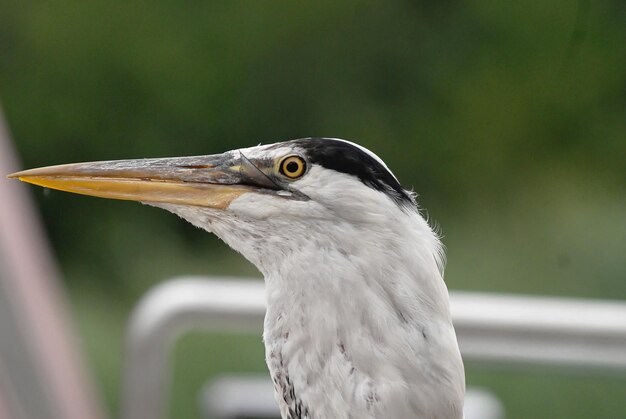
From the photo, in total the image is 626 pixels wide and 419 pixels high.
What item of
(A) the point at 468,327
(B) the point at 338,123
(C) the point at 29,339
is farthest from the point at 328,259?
(B) the point at 338,123

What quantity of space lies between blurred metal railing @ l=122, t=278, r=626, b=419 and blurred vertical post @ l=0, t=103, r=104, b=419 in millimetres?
124

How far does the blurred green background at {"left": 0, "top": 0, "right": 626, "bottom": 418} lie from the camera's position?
7.04ft

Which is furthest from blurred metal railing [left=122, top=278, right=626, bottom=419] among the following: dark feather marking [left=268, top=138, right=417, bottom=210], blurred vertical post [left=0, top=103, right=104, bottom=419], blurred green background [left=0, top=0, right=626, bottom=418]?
blurred green background [left=0, top=0, right=626, bottom=418]

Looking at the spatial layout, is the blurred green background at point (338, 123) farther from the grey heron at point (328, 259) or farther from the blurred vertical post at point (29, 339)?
the grey heron at point (328, 259)

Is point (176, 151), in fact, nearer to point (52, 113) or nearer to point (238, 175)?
point (52, 113)

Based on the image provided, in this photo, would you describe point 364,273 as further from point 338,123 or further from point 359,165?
point 338,123

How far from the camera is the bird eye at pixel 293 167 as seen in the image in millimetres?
512

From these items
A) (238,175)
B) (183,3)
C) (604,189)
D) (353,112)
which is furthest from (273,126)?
(238,175)

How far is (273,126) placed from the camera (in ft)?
7.67

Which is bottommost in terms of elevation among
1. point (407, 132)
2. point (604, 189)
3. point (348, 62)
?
point (604, 189)

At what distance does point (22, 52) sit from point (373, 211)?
7.18 feet

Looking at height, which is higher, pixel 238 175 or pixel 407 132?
pixel 238 175

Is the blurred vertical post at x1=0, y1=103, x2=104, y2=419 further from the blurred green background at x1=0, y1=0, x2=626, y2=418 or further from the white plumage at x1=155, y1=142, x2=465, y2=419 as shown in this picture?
the white plumage at x1=155, y1=142, x2=465, y2=419

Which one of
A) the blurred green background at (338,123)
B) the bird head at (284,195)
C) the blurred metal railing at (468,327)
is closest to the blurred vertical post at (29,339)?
the blurred metal railing at (468,327)
